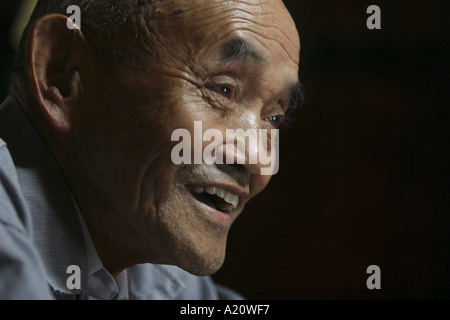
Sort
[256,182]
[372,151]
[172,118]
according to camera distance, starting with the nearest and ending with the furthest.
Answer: [172,118], [256,182], [372,151]

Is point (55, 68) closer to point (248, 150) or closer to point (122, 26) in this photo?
point (122, 26)

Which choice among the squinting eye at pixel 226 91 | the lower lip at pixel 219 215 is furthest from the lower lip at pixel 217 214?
the squinting eye at pixel 226 91

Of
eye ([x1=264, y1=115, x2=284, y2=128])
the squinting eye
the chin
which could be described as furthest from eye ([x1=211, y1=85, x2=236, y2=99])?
the chin

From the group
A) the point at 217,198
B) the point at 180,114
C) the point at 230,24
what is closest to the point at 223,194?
the point at 217,198

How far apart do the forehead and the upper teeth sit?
20 cm

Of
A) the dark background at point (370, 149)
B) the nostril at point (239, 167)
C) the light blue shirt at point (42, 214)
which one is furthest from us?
the dark background at point (370, 149)

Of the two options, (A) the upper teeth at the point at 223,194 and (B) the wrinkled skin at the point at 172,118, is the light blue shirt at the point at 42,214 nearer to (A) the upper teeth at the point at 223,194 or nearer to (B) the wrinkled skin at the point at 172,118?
(B) the wrinkled skin at the point at 172,118

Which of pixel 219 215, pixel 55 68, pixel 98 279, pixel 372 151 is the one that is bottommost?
pixel 98 279

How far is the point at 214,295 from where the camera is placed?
48.3 inches

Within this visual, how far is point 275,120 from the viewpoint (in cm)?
96

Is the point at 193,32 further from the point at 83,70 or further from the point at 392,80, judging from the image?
the point at 392,80

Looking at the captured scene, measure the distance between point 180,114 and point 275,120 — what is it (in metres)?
0.20

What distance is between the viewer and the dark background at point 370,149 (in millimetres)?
1043

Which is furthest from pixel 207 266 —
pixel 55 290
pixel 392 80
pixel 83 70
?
pixel 392 80
